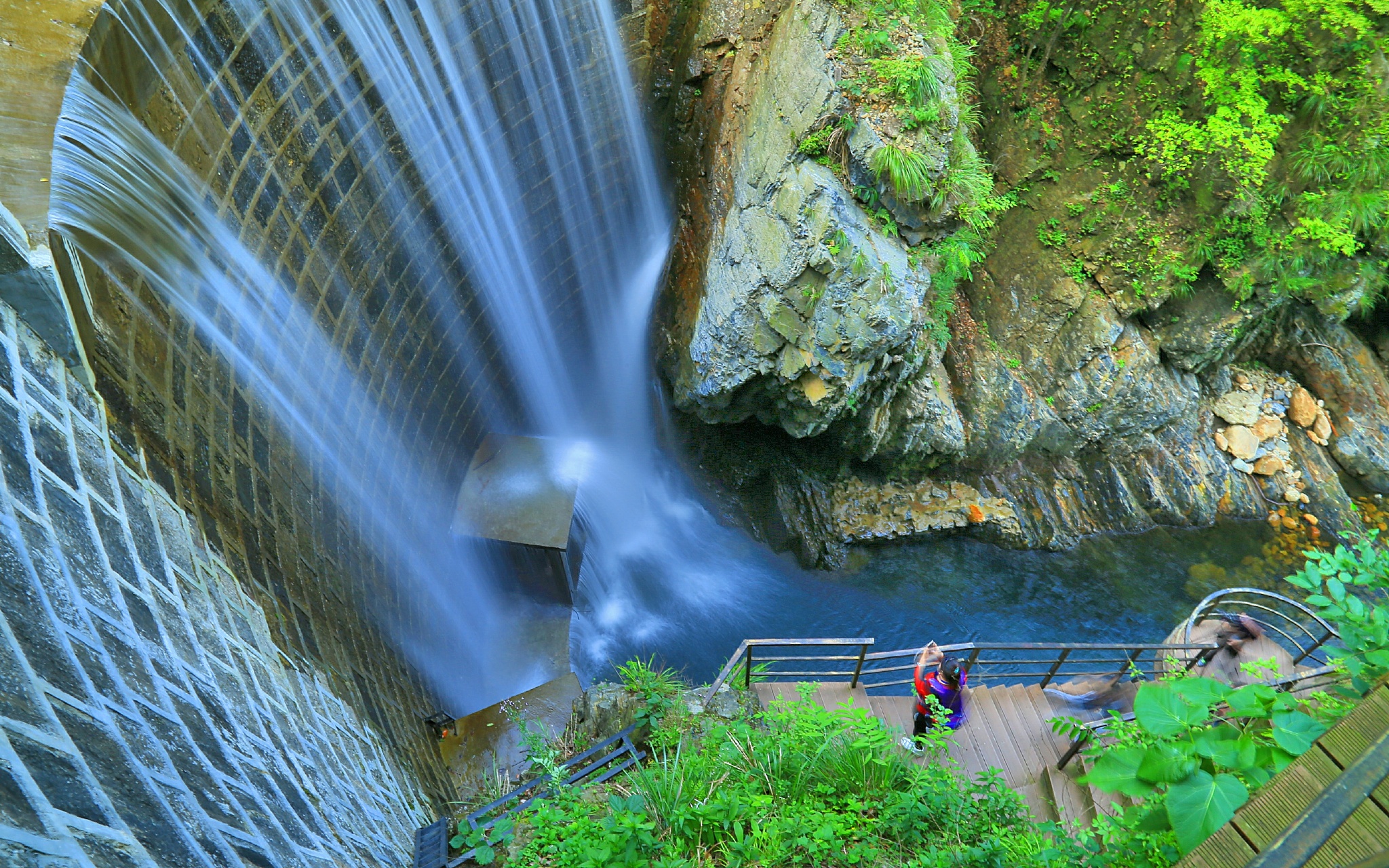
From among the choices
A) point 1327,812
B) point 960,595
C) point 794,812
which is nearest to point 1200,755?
point 1327,812

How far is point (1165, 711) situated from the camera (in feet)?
7.32

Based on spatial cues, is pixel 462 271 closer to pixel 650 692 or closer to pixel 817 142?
pixel 817 142

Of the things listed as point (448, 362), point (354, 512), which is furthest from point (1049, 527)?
point (354, 512)

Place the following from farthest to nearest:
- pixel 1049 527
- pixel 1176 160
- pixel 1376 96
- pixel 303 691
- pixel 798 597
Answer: pixel 1049 527 < pixel 798 597 < pixel 1176 160 < pixel 1376 96 < pixel 303 691

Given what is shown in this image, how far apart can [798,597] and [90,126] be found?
27.8 ft

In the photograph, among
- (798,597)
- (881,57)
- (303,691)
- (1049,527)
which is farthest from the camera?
(1049,527)

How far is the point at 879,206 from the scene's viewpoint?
23.4 ft

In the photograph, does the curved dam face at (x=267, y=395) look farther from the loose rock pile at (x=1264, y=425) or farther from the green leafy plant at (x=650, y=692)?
the loose rock pile at (x=1264, y=425)

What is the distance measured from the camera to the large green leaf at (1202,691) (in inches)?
86.0

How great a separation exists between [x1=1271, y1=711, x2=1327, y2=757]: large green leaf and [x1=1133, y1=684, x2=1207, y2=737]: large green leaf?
0.59 ft

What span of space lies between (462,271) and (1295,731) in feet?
23.0

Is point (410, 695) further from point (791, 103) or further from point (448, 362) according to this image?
point (791, 103)

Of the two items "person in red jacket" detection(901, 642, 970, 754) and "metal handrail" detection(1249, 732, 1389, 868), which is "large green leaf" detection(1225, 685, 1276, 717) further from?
"person in red jacket" detection(901, 642, 970, 754)

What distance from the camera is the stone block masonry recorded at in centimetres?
185
